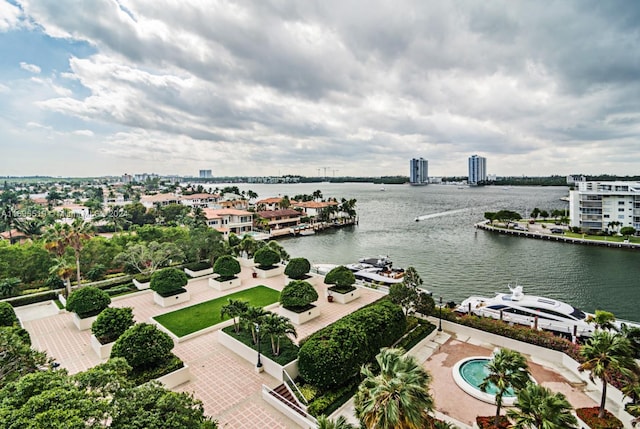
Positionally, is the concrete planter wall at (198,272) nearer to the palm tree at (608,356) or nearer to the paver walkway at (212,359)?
the paver walkway at (212,359)

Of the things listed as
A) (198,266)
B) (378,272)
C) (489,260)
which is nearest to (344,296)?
(378,272)

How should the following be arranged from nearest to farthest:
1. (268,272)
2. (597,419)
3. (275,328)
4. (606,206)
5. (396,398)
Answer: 1. (396,398)
2. (597,419)
3. (275,328)
4. (268,272)
5. (606,206)

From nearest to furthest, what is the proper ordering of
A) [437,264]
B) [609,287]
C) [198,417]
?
[198,417] < [609,287] < [437,264]

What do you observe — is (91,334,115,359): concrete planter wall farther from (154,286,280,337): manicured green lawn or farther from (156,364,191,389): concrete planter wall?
(156,364,191,389): concrete planter wall

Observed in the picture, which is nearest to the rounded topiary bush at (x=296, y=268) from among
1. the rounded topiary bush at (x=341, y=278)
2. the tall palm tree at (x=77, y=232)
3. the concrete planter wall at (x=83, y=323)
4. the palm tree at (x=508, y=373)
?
the rounded topiary bush at (x=341, y=278)

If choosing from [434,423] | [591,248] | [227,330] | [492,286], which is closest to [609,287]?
[492,286]

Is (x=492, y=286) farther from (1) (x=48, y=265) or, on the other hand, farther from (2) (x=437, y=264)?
(1) (x=48, y=265)

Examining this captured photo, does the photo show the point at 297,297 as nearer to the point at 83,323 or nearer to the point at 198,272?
the point at 83,323
